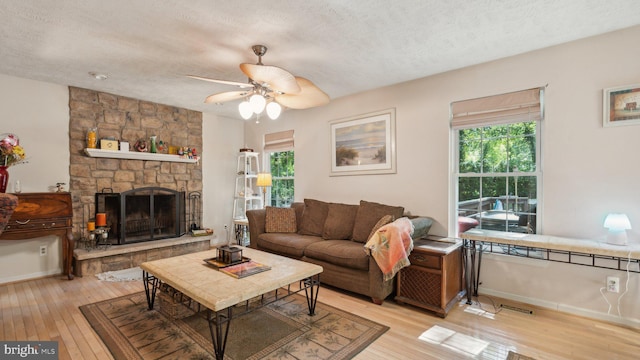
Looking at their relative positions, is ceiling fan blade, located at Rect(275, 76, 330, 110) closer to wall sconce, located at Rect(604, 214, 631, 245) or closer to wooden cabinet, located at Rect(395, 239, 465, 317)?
wooden cabinet, located at Rect(395, 239, 465, 317)

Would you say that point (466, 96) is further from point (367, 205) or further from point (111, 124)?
point (111, 124)

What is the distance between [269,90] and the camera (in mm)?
2871

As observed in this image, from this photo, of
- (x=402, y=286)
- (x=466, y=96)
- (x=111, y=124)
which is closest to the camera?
(x=402, y=286)

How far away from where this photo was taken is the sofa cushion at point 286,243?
11.8 ft

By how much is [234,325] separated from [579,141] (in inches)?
135

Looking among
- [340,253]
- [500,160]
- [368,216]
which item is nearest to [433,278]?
[340,253]

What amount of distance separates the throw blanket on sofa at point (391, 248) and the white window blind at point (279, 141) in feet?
9.28

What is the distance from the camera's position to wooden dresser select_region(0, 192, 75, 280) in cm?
325

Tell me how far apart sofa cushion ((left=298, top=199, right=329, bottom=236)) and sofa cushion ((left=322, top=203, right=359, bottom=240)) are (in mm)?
157

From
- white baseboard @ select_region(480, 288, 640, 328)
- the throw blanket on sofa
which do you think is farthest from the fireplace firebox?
white baseboard @ select_region(480, 288, 640, 328)

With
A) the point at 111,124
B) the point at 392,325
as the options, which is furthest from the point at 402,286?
the point at 111,124

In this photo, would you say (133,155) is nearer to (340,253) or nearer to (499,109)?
(340,253)

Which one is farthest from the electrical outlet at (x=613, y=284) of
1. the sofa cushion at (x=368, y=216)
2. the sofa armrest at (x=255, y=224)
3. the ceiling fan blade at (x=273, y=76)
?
the sofa armrest at (x=255, y=224)

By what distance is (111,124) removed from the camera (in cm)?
430
